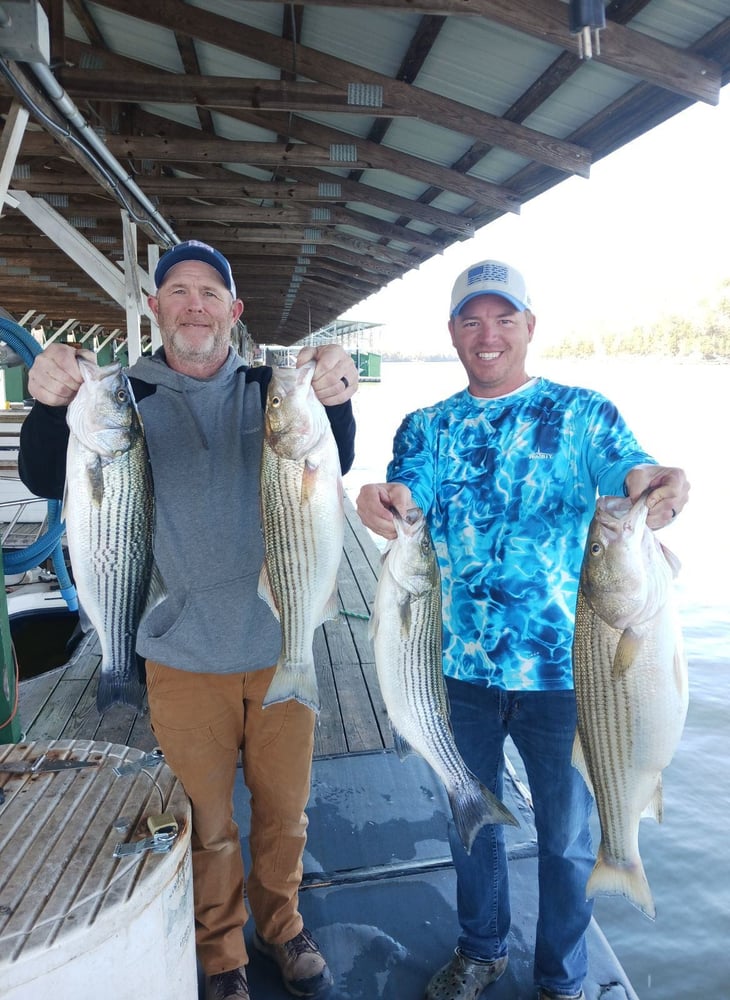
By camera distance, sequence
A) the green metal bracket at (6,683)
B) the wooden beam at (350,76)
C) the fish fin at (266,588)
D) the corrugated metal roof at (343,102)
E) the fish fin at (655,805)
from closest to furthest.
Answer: the fish fin at (655,805)
the fish fin at (266,588)
the green metal bracket at (6,683)
the corrugated metal roof at (343,102)
the wooden beam at (350,76)

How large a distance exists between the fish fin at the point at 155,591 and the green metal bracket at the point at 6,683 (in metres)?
1.49

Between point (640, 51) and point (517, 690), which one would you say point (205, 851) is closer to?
Answer: point (517, 690)

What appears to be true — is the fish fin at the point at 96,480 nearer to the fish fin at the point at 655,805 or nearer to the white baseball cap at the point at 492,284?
the white baseball cap at the point at 492,284

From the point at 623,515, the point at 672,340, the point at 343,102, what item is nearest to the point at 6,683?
the point at 623,515

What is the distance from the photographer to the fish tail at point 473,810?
2098mm

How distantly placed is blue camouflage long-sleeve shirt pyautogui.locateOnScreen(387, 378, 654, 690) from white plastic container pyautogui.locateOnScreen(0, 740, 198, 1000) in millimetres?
1106

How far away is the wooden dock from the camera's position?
390 cm

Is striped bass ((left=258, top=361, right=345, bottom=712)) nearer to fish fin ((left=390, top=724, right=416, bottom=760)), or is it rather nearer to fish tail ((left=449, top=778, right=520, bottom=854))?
fish fin ((left=390, top=724, right=416, bottom=760))

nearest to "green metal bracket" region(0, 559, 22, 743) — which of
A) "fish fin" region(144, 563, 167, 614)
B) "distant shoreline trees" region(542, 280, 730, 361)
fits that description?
"fish fin" region(144, 563, 167, 614)

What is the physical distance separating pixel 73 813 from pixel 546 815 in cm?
153

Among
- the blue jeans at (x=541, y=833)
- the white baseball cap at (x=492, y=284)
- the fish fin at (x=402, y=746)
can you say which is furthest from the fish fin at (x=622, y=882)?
the white baseball cap at (x=492, y=284)

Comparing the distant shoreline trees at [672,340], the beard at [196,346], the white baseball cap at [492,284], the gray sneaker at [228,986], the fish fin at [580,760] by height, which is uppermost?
the distant shoreline trees at [672,340]

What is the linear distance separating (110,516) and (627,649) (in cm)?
156

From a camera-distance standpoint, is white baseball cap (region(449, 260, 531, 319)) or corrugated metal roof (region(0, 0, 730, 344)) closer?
white baseball cap (region(449, 260, 531, 319))
